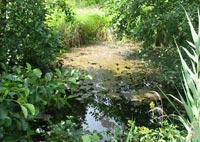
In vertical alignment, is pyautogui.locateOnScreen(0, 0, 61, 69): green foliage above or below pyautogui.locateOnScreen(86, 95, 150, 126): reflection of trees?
above

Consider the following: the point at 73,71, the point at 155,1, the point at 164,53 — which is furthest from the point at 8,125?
the point at 164,53

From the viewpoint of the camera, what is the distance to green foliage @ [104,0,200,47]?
14.1 ft

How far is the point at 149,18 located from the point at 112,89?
1354 millimetres

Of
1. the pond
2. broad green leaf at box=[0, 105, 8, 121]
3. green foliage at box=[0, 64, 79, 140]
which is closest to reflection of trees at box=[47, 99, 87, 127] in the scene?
the pond

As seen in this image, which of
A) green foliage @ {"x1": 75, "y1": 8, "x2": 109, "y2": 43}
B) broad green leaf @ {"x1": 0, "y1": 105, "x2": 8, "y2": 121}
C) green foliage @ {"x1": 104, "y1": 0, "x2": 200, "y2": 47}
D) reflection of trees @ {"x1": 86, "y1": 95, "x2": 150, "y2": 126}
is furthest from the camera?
green foliage @ {"x1": 75, "y1": 8, "x2": 109, "y2": 43}

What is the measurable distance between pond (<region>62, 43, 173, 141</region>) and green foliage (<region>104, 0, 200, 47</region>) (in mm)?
790

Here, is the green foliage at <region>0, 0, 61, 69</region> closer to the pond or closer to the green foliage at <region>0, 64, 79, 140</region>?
the pond

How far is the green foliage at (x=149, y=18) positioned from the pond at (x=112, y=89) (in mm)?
790

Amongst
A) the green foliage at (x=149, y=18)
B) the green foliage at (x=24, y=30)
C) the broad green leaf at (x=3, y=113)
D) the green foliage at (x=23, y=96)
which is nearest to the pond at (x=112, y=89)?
the green foliage at (x=149, y=18)

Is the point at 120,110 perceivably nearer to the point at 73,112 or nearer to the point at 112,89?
→ the point at 73,112

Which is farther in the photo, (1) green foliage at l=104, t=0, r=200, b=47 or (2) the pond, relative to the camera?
(2) the pond

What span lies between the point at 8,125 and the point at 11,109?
11 cm

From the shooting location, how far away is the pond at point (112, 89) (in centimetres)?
446

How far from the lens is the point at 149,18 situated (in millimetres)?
4523
